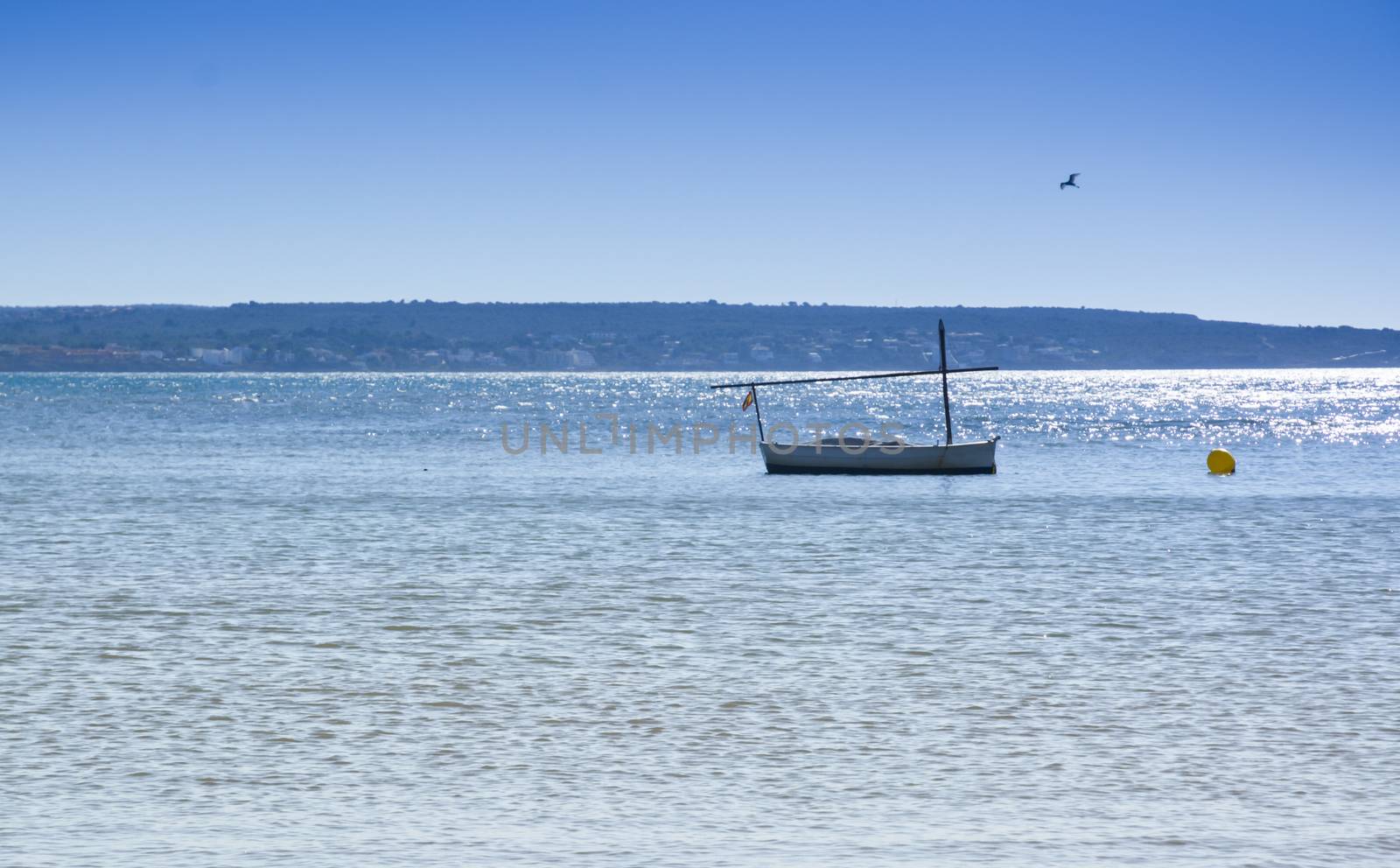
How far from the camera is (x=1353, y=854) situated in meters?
12.4

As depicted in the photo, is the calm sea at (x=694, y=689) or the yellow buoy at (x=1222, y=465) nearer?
the calm sea at (x=694, y=689)

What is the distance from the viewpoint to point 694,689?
1925cm

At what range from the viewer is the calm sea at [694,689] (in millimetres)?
13211

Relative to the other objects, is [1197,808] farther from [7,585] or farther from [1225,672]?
[7,585]

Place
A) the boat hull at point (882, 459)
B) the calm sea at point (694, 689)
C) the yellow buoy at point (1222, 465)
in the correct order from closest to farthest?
the calm sea at point (694, 689) < the boat hull at point (882, 459) < the yellow buoy at point (1222, 465)

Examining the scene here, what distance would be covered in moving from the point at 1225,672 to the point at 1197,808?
6.86 meters

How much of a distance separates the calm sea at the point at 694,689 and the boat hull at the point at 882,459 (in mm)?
18666

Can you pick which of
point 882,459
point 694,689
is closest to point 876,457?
point 882,459

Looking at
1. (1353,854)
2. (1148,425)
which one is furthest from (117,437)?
(1353,854)

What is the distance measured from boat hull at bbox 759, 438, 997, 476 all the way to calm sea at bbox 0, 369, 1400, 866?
18666mm

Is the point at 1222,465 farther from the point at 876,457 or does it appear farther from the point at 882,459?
the point at 876,457

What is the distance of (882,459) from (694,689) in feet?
156

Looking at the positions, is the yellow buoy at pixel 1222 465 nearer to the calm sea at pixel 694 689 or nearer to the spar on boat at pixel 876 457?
the spar on boat at pixel 876 457

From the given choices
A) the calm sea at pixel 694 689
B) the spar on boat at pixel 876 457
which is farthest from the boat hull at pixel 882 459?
the calm sea at pixel 694 689
